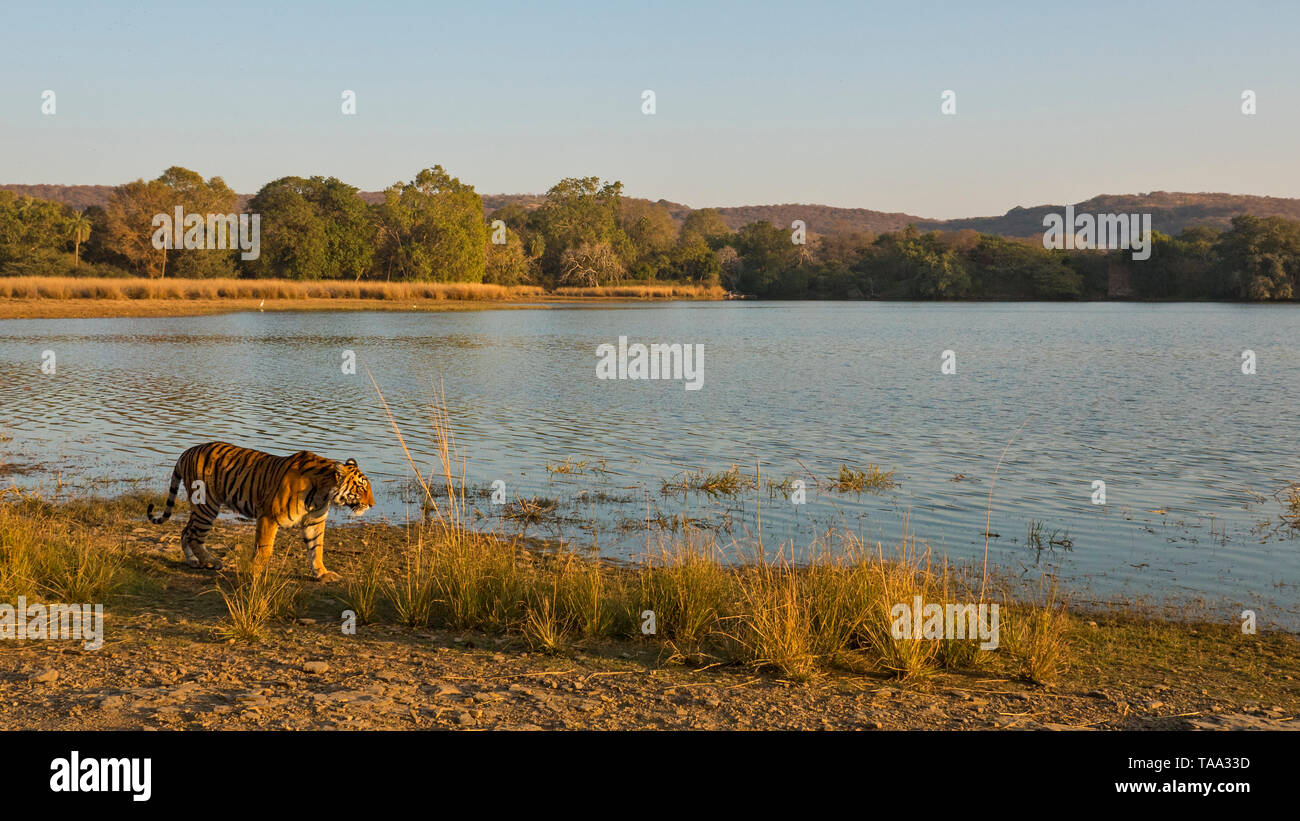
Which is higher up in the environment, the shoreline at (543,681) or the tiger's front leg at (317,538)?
the tiger's front leg at (317,538)

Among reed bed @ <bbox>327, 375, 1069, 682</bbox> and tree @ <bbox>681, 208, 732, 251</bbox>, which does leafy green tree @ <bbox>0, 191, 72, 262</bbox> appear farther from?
tree @ <bbox>681, 208, 732, 251</bbox>

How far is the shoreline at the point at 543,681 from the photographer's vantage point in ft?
15.6

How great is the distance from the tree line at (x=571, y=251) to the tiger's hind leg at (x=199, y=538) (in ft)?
167

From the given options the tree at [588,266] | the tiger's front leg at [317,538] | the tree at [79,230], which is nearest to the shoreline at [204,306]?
the tree at [588,266]

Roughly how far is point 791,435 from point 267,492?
1148 centimetres

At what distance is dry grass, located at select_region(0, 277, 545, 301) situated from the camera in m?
51.2

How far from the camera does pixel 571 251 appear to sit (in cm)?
10519

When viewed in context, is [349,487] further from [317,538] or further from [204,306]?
[204,306]

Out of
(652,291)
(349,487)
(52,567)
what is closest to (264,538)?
(349,487)

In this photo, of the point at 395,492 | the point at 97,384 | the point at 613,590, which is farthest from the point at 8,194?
the point at 613,590

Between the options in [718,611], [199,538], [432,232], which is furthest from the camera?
[432,232]

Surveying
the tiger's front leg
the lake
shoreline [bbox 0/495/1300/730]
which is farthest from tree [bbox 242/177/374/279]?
shoreline [bbox 0/495/1300/730]

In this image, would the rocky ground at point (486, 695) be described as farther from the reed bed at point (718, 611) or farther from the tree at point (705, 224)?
the tree at point (705, 224)

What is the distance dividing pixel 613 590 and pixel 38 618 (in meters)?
3.67
